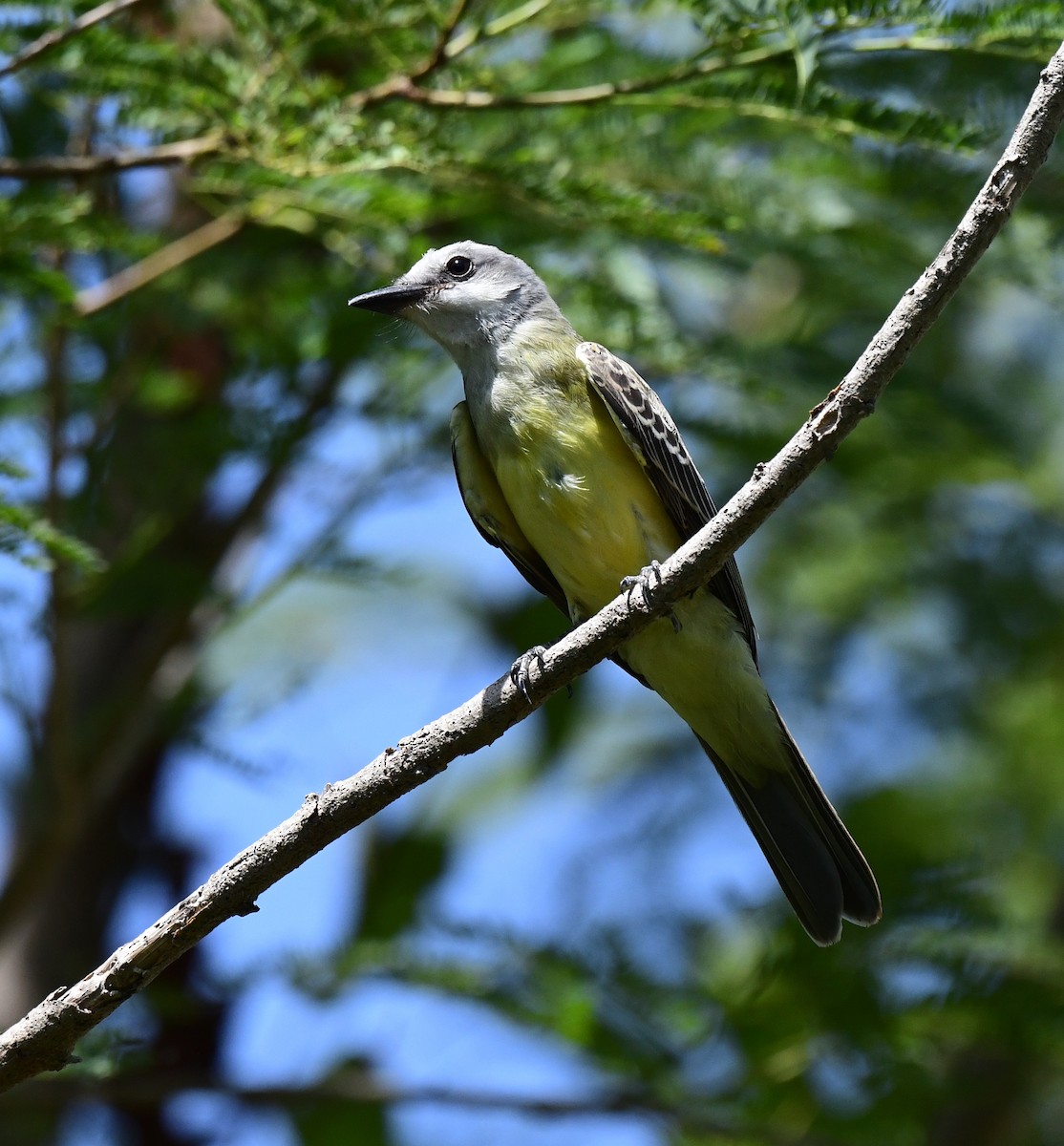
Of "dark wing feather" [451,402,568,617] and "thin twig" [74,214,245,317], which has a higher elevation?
"thin twig" [74,214,245,317]

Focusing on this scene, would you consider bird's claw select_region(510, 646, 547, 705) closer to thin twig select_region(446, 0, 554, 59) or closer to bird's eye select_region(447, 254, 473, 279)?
thin twig select_region(446, 0, 554, 59)

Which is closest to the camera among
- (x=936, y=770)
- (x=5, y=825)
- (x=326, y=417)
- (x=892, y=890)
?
(x=892, y=890)

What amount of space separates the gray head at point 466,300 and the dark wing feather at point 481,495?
0.30 m

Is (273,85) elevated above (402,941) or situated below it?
above

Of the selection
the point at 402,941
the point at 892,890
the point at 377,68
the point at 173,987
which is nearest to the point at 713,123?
the point at 377,68

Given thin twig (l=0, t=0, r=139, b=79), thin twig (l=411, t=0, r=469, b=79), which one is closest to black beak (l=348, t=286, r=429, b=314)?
thin twig (l=411, t=0, r=469, b=79)

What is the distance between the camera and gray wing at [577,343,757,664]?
5.00 metres

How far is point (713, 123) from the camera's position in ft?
19.0

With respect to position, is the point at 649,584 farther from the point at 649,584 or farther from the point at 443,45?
the point at 443,45

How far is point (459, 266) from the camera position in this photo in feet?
18.7

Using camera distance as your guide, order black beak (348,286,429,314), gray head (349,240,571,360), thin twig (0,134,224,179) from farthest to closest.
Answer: gray head (349,240,571,360) < black beak (348,286,429,314) < thin twig (0,134,224,179)

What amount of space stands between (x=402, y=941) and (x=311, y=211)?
2.89 m

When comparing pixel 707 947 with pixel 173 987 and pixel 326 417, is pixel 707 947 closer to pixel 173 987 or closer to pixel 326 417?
pixel 173 987

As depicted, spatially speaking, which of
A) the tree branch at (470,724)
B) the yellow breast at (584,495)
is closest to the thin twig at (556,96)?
the yellow breast at (584,495)
